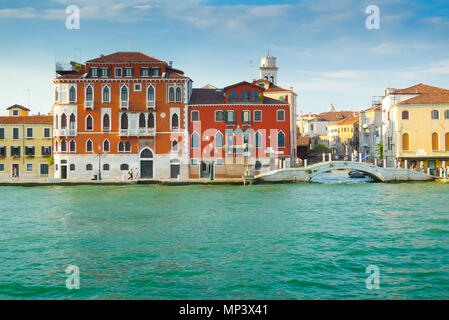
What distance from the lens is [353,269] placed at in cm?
1273

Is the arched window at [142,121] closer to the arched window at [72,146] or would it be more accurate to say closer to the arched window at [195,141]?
the arched window at [195,141]

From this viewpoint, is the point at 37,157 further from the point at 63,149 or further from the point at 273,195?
the point at 273,195

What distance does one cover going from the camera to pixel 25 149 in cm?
4341

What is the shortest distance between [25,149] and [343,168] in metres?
27.3

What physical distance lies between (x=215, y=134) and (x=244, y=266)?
90.7 feet

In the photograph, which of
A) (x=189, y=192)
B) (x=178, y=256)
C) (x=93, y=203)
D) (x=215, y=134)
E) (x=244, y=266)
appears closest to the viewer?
(x=244, y=266)

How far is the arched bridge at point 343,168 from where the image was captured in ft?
122

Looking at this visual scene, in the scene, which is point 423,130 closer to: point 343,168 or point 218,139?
point 343,168

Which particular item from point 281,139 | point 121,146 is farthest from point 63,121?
point 281,139

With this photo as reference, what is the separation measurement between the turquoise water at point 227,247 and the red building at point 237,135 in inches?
485

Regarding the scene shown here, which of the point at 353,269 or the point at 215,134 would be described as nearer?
the point at 353,269

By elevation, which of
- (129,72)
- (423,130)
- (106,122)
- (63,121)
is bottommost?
(423,130)

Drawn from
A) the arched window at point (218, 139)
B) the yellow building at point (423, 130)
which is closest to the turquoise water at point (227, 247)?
the arched window at point (218, 139)
